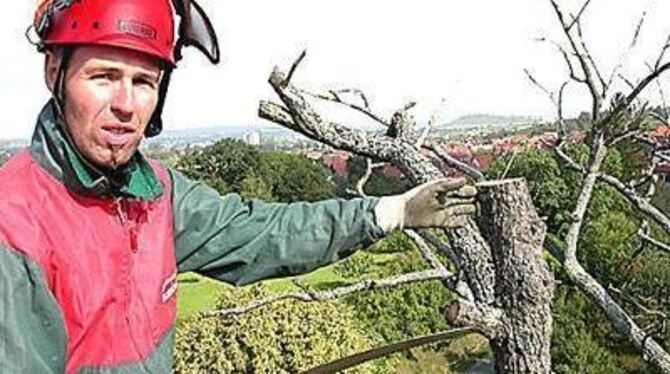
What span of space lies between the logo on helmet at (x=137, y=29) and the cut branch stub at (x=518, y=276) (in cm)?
125

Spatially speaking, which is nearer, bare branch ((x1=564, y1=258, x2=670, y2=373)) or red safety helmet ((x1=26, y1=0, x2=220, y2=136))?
red safety helmet ((x1=26, y1=0, x2=220, y2=136))

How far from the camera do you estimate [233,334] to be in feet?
34.7

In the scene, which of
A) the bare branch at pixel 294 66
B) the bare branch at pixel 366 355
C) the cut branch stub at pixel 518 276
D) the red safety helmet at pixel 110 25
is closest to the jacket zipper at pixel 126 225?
the red safety helmet at pixel 110 25

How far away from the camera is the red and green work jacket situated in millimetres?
1357

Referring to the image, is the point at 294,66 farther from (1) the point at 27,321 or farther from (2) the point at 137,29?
(1) the point at 27,321

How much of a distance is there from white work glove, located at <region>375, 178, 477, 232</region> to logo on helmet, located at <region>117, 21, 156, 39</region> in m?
0.66

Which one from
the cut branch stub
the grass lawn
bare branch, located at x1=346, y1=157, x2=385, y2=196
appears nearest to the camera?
the cut branch stub

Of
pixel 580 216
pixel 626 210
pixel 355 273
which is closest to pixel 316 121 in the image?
pixel 580 216

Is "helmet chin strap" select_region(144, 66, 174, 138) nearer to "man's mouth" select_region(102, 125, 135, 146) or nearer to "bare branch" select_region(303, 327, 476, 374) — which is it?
"man's mouth" select_region(102, 125, 135, 146)

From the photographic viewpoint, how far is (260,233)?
1846mm

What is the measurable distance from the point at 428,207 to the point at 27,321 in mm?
991

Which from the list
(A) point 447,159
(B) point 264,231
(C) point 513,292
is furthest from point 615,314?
(B) point 264,231

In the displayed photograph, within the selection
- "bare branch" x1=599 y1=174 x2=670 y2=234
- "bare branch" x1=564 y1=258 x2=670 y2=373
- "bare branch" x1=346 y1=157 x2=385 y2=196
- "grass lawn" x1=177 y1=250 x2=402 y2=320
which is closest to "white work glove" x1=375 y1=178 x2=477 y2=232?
"bare branch" x1=346 y1=157 x2=385 y2=196

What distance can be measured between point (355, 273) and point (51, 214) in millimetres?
26719
